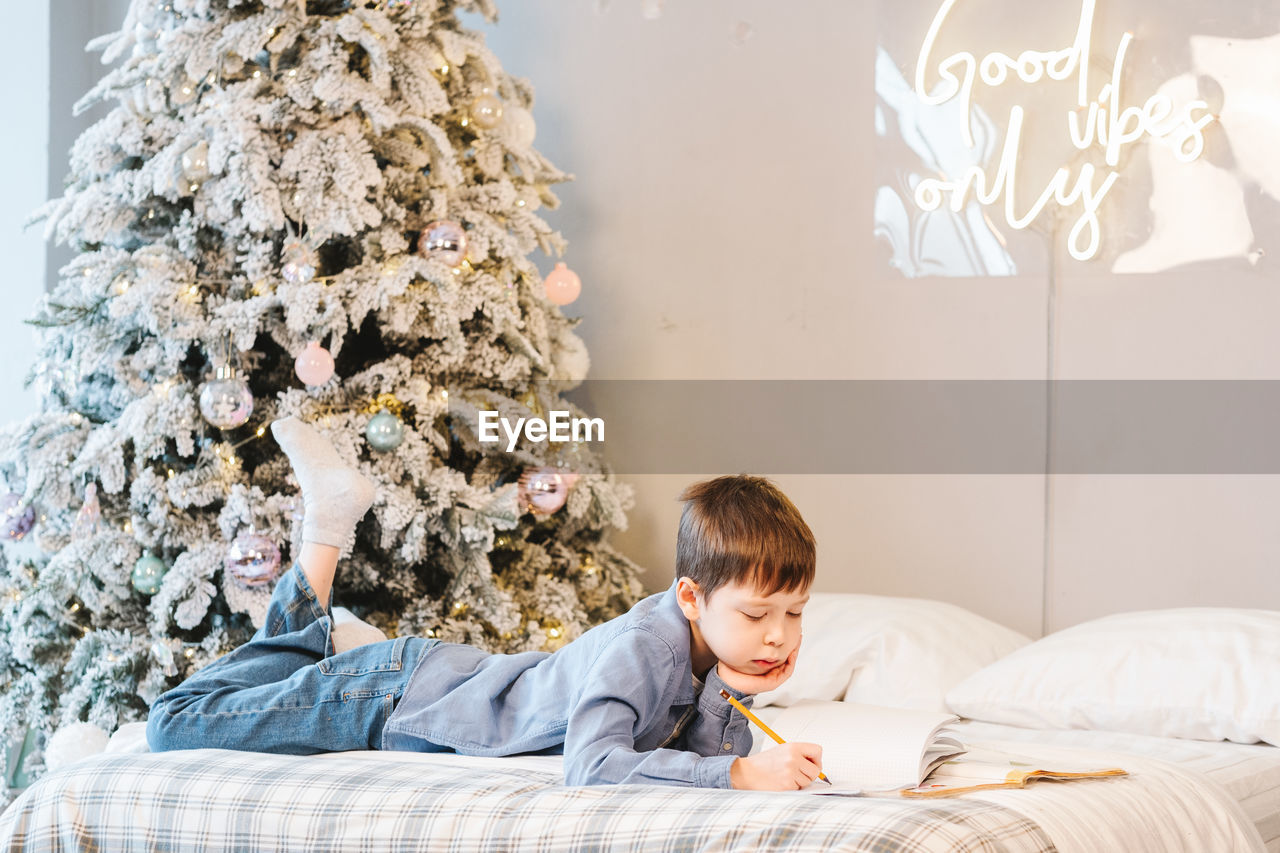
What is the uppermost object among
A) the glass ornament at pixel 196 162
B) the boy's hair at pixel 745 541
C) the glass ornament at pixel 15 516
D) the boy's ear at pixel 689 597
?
the glass ornament at pixel 196 162

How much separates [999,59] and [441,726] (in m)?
1.92

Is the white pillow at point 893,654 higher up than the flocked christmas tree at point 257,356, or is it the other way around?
the flocked christmas tree at point 257,356

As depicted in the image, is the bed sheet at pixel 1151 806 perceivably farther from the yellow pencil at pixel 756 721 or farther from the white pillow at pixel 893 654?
the white pillow at pixel 893 654

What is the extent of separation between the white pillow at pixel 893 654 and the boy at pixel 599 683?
2.43 ft

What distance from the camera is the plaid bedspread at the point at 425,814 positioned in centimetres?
104

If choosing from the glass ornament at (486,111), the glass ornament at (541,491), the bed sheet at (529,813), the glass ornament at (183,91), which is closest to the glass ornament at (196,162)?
the glass ornament at (183,91)

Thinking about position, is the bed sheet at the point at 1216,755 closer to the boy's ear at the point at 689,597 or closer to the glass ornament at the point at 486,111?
the boy's ear at the point at 689,597

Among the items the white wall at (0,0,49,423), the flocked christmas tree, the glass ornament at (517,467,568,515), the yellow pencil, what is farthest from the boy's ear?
the white wall at (0,0,49,423)

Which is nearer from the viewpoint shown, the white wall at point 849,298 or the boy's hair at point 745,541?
the boy's hair at point 745,541

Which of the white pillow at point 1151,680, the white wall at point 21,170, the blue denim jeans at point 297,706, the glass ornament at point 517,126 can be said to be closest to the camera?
the blue denim jeans at point 297,706

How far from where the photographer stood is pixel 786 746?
127 cm

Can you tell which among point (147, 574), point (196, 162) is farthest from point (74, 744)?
point (196, 162)

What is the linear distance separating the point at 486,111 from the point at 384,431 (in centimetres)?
75

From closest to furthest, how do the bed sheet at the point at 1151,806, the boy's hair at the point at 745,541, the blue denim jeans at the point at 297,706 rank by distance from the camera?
the bed sheet at the point at 1151,806
the boy's hair at the point at 745,541
the blue denim jeans at the point at 297,706
